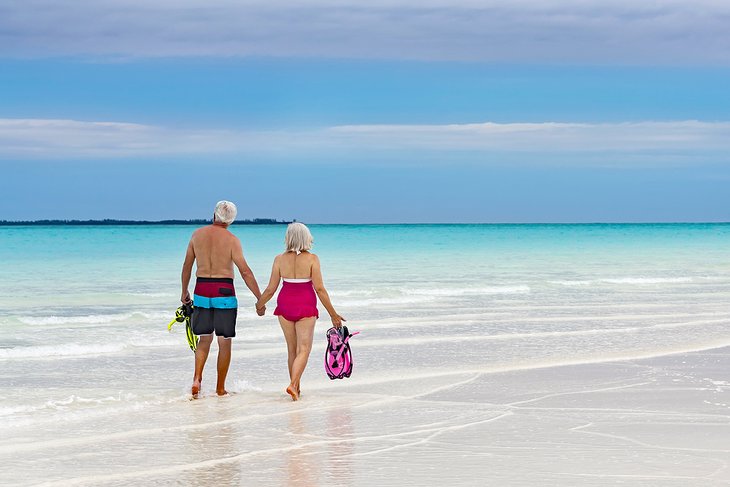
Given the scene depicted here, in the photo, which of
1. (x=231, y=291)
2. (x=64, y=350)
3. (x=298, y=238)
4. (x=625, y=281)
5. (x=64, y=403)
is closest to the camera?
(x=64, y=403)

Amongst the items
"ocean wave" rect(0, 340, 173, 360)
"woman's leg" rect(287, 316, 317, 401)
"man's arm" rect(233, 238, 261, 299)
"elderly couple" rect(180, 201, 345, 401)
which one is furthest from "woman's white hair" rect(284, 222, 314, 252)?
"ocean wave" rect(0, 340, 173, 360)

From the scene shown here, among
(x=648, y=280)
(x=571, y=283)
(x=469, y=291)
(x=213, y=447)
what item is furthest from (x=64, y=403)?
(x=648, y=280)

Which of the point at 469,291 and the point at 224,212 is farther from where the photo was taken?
the point at 469,291

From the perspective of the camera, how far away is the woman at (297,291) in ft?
30.1

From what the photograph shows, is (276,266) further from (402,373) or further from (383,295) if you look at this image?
(383,295)

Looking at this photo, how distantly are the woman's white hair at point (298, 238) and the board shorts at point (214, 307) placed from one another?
2.44 feet

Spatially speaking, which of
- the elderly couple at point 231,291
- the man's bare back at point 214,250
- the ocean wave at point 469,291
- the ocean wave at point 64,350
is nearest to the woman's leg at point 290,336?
the elderly couple at point 231,291

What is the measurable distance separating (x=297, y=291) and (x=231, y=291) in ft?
2.23

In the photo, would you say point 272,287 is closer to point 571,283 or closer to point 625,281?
point 571,283

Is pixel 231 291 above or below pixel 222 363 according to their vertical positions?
above

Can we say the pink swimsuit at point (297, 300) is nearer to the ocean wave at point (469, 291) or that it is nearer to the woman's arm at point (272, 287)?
the woman's arm at point (272, 287)

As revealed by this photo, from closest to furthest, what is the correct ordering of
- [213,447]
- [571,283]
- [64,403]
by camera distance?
[213,447], [64,403], [571,283]

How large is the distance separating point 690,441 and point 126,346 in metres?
8.30

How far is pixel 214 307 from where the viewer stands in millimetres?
9359
